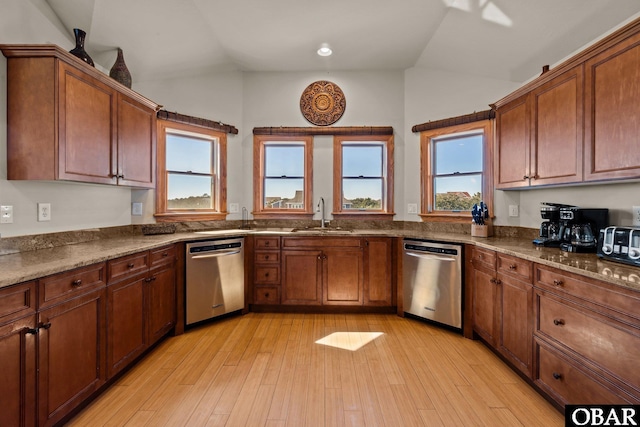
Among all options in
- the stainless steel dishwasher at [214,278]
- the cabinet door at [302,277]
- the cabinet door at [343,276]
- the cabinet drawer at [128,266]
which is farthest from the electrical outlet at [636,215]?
the cabinet drawer at [128,266]

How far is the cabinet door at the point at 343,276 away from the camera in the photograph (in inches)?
131

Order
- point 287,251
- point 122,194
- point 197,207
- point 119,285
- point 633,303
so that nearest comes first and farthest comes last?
point 633,303, point 119,285, point 122,194, point 287,251, point 197,207

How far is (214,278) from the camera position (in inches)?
Answer: 121

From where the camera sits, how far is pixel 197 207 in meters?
3.65

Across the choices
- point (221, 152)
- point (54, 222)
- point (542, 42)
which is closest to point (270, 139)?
point (221, 152)

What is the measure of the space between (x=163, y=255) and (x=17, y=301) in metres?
1.23

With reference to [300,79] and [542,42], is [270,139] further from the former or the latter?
[542,42]

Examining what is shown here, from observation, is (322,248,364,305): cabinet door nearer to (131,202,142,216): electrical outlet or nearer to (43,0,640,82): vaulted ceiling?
(131,202,142,216): electrical outlet

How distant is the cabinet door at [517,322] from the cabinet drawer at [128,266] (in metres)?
2.72

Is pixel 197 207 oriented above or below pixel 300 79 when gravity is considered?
below

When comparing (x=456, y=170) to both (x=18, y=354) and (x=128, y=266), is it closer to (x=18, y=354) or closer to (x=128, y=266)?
(x=128, y=266)

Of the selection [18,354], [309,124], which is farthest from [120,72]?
[18,354]

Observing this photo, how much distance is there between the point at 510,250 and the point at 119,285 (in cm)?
273

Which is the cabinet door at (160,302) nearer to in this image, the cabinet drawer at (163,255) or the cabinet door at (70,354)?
the cabinet drawer at (163,255)
